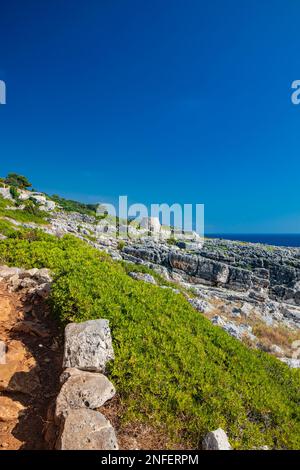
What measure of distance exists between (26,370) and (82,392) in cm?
197

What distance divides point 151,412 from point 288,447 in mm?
2692

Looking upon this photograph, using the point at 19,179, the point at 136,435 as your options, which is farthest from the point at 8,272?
the point at 19,179

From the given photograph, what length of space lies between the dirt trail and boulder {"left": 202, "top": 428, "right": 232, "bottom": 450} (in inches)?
102

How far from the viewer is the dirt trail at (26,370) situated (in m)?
4.70

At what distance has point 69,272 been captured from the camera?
872 centimetres

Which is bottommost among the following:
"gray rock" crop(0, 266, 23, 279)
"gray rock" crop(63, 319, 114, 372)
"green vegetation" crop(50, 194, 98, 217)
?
"gray rock" crop(63, 319, 114, 372)

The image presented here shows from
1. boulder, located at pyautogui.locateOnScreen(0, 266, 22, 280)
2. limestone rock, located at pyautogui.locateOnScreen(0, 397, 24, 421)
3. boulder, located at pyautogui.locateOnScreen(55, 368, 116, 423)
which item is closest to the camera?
boulder, located at pyautogui.locateOnScreen(55, 368, 116, 423)

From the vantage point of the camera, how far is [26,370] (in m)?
5.93

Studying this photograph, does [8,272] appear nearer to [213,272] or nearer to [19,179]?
[213,272]

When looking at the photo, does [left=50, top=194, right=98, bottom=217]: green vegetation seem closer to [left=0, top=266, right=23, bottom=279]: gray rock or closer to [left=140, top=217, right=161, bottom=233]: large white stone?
[left=140, top=217, right=161, bottom=233]: large white stone

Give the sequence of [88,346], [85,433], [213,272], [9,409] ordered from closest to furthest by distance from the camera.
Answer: [85,433] → [9,409] → [88,346] → [213,272]

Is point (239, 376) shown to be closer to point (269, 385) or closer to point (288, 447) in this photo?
point (269, 385)

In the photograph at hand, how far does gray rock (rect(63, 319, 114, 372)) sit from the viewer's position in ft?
17.6

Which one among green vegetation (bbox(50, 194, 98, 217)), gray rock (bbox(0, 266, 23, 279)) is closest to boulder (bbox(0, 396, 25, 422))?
gray rock (bbox(0, 266, 23, 279))
